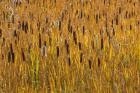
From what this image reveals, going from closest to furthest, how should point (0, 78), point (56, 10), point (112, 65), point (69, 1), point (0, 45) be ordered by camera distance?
point (0, 78) < point (112, 65) < point (0, 45) < point (56, 10) < point (69, 1)

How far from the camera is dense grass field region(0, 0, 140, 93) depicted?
2812 mm

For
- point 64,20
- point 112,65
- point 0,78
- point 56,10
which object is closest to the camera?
point 0,78

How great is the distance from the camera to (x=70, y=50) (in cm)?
326

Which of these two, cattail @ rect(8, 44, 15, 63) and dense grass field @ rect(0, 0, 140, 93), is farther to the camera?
cattail @ rect(8, 44, 15, 63)

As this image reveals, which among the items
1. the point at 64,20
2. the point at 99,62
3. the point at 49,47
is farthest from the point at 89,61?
the point at 64,20

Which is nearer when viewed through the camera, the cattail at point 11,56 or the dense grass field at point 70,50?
the dense grass field at point 70,50

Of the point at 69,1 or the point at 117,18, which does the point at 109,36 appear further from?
the point at 69,1

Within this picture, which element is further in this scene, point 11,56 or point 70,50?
point 70,50

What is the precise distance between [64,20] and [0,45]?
0.94 meters

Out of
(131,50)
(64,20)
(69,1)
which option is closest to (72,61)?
(131,50)

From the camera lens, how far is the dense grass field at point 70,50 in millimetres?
2812

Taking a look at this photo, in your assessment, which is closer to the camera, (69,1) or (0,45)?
(0,45)

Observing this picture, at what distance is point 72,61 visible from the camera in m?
3.14

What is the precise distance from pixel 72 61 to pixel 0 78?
0.56 m
